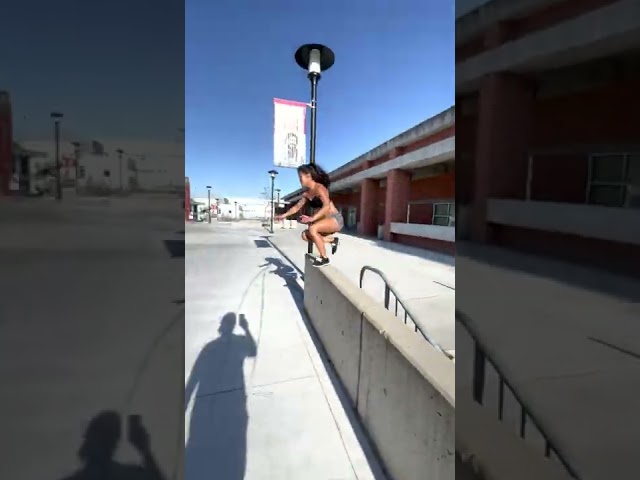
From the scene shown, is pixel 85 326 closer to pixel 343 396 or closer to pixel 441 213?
pixel 343 396

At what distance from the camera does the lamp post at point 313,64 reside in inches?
204

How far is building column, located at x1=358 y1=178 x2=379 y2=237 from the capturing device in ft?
55.9

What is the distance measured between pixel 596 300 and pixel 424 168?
1307 centimetres

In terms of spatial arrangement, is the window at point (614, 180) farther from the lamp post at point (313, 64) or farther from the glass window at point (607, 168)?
the lamp post at point (313, 64)

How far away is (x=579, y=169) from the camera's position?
2.34 feet

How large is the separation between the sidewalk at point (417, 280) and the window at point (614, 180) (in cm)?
193

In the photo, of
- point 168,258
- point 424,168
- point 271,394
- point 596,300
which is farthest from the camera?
point 424,168

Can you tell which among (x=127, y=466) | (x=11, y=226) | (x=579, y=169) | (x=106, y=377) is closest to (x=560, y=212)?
(x=579, y=169)

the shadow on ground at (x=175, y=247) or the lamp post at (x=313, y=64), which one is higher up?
the lamp post at (x=313, y=64)

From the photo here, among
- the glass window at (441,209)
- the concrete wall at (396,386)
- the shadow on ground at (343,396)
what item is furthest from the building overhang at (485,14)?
the glass window at (441,209)

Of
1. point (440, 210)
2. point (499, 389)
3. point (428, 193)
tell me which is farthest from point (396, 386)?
point (428, 193)

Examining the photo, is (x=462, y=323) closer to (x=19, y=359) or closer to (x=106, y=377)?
(x=106, y=377)

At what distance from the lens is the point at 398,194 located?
13656 millimetres

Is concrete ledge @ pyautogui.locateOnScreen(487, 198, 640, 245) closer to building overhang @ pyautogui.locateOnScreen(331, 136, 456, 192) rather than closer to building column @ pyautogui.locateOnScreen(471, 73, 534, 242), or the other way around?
building column @ pyautogui.locateOnScreen(471, 73, 534, 242)
